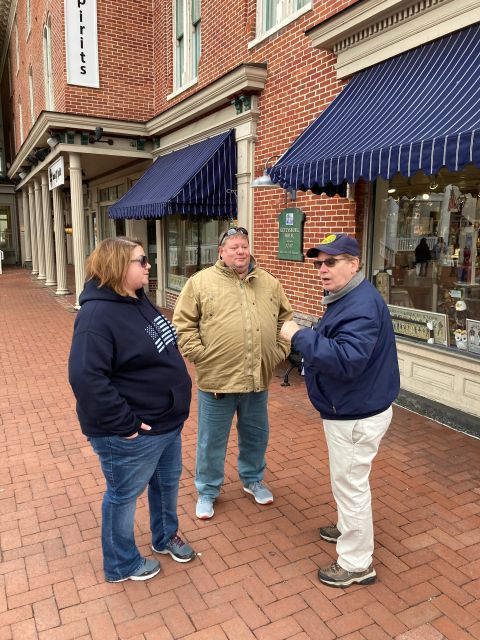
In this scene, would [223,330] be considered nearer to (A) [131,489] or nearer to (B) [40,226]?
(A) [131,489]

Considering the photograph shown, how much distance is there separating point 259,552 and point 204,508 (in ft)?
1.70

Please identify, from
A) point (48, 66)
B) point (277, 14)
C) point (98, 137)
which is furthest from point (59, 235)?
point (277, 14)

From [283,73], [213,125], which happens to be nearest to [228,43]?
[213,125]

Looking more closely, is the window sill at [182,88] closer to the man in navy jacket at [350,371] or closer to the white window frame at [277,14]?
the white window frame at [277,14]

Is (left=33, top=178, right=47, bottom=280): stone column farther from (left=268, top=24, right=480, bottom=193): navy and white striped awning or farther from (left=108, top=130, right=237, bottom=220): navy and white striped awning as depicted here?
(left=268, top=24, right=480, bottom=193): navy and white striped awning

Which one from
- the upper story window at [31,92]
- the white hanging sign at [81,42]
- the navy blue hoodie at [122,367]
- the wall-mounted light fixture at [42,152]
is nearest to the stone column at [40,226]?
the upper story window at [31,92]

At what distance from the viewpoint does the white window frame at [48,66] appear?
39.8 ft

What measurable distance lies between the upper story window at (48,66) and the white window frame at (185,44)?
355 cm

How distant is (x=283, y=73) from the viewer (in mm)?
6734

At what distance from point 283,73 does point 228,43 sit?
1905mm

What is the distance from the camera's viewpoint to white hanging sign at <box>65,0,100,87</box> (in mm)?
10352

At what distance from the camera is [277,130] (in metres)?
6.97

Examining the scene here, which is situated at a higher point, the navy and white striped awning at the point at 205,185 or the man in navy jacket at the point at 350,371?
the navy and white striped awning at the point at 205,185

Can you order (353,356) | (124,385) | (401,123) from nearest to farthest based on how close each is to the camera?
(353,356) < (124,385) < (401,123)
